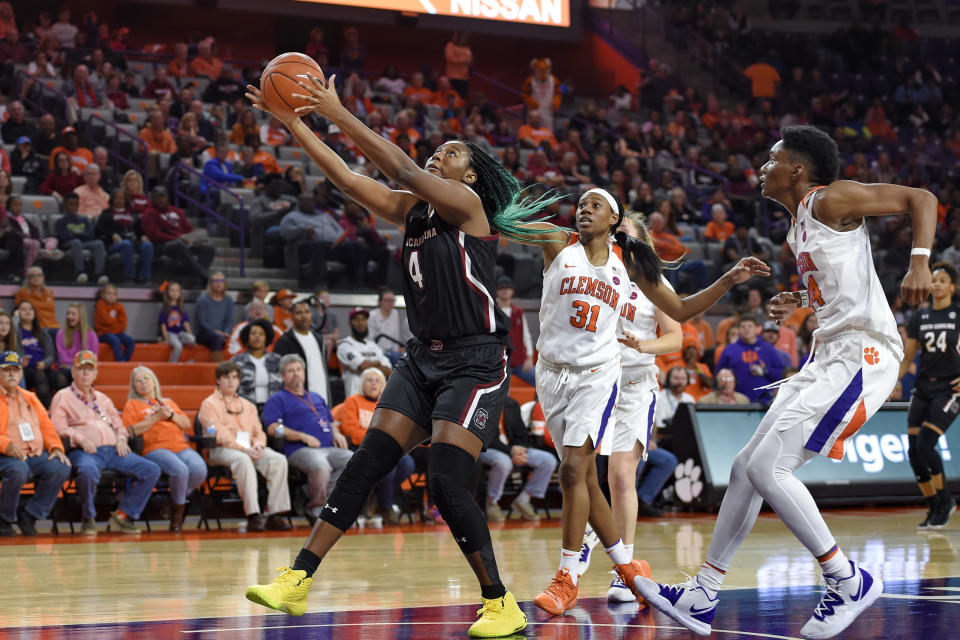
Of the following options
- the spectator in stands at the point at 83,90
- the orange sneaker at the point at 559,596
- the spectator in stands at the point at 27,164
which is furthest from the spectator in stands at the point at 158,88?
the orange sneaker at the point at 559,596

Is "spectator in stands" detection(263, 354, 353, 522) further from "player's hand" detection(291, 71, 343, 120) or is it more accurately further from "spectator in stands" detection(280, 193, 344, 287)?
"player's hand" detection(291, 71, 343, 120)

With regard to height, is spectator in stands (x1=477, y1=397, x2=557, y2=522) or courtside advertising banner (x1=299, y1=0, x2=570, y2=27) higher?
courtside advertising banner (x1=299, y1=0, x2=570, y2=27)

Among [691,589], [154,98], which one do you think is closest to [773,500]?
[691,589]

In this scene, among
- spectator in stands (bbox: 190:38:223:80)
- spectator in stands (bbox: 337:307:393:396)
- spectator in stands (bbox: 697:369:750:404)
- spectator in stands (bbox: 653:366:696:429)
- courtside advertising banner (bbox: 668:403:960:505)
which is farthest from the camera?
spectator in stands (bbox: 190:38:223:80)

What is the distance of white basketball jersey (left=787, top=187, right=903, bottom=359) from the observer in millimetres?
4660

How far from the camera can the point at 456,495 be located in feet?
15.1

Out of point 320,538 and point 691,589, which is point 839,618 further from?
point 320,538

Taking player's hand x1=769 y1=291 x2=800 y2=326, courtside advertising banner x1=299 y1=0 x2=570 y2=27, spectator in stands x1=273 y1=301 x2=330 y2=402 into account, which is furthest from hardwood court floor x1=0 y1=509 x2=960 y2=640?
courtside advertising banner x1=299 y1=0 x2=570 y2=27

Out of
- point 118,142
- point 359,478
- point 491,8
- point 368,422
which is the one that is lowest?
point 368,422

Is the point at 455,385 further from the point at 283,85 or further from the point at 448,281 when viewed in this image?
the point at 283,85

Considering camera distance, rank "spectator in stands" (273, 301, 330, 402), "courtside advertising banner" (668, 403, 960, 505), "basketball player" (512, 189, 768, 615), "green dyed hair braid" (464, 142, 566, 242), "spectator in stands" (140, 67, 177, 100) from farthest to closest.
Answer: "spectator in stands" (140, 67, 177, 100)
"courtside advertising banner" (668, 403, 960, 505)
"spectator in stands" (273, 301, 330, 402)
"basketball player" (512, 189, 768, 615)
"green dyed hair braid" (464, 142, 566, 242)

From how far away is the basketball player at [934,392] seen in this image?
988 centimetres

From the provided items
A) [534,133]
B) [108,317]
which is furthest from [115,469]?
[534,133]

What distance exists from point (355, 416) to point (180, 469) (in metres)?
1.75
